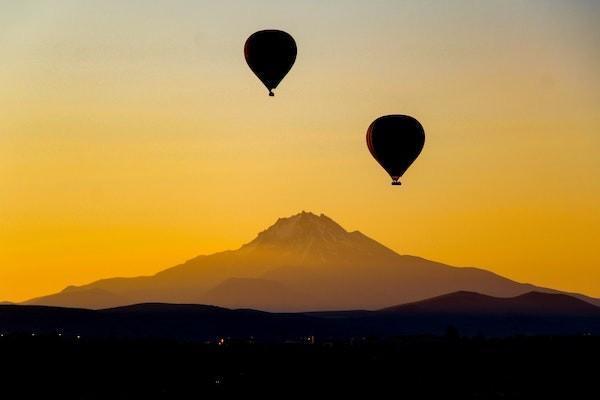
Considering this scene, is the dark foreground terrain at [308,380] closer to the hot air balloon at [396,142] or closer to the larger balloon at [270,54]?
the hot air balloon at [396,142]

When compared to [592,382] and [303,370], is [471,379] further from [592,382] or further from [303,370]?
[303,370]

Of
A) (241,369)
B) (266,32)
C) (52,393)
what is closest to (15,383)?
(52,393)

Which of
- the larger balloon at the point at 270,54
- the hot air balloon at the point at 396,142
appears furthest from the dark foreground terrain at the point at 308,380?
the larger balloon at the point at 270,54

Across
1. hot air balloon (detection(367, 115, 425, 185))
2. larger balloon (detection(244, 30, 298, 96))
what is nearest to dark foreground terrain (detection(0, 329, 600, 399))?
hot air balloon (detection(367, 115, 425, 185))

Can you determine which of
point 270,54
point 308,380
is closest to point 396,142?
point 270,54

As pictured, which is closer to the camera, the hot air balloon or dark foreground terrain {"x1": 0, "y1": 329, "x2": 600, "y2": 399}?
the hot air balloon

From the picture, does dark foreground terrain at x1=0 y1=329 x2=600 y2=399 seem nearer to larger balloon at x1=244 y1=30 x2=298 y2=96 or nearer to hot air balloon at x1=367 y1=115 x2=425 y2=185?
hot air balloon at x1=367 y1=115 x2=425 y2=185

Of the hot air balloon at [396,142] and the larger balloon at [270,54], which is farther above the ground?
the larger balloon at [270,54]

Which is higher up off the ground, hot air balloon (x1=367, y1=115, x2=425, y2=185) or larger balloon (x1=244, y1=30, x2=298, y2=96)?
larger balloon (x1=244, y1=30, x2=298, y2=96)
